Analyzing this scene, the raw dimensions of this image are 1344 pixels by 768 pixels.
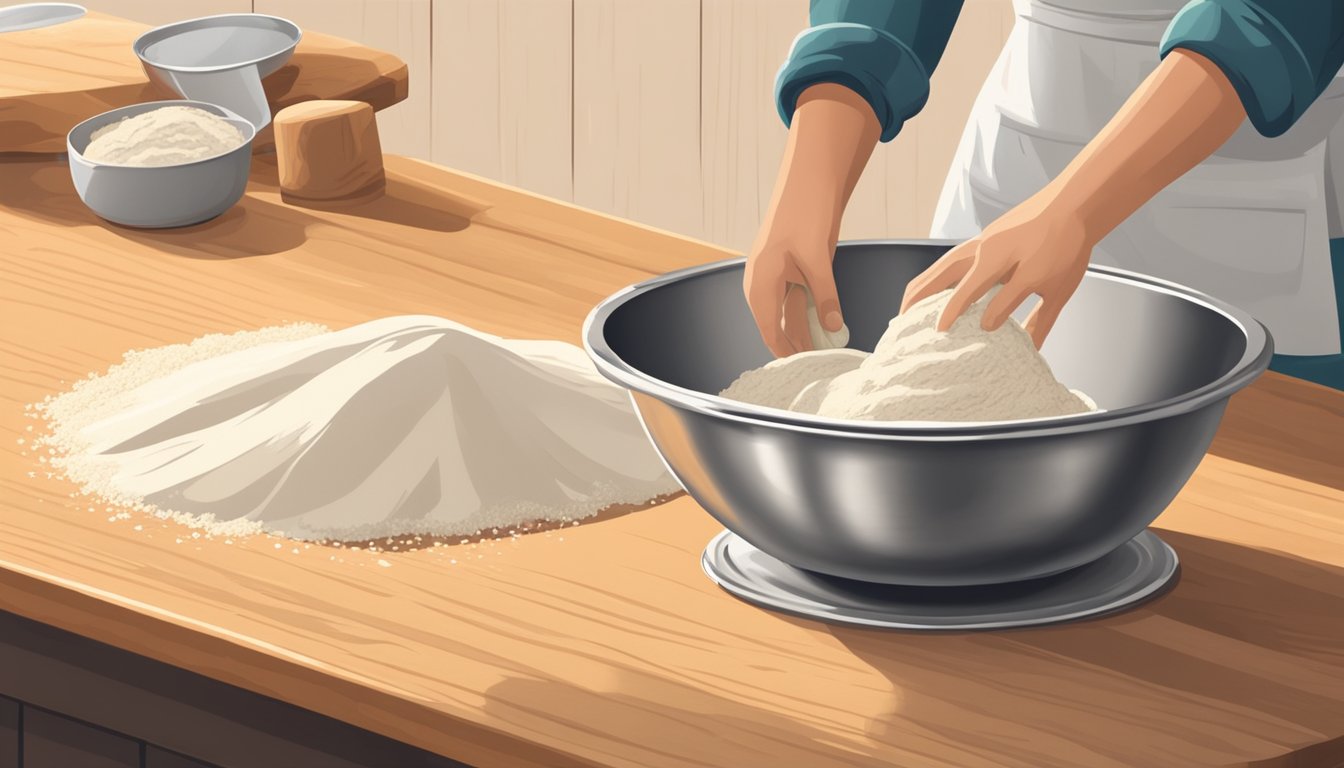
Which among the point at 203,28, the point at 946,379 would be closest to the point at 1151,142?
the point at 946,379

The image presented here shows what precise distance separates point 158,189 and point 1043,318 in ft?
2.85

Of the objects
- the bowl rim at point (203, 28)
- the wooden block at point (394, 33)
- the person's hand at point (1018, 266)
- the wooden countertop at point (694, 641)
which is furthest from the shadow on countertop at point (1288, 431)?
the wooden block at point (394, 33)

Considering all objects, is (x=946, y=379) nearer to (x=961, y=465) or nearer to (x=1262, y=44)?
(x=961, y=465)

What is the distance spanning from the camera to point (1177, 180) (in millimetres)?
1318

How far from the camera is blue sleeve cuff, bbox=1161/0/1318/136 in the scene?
0.89 metres

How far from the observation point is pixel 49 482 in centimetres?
101

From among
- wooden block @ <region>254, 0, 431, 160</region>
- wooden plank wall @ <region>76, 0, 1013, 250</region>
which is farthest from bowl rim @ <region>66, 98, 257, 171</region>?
wooden block @ <region>254, 0, 431, 160</region>

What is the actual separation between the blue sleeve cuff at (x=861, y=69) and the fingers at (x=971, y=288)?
0.74 feet

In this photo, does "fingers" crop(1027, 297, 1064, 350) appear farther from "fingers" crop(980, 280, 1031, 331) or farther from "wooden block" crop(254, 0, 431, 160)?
"wooden block" crop(254, 0, 431, 160)

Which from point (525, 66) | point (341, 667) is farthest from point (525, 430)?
point (525, 66)

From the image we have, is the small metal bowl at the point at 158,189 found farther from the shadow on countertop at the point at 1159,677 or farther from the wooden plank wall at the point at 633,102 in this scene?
the wooden plank wall at the point at 633,102

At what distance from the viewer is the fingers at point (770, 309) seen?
0.96 m

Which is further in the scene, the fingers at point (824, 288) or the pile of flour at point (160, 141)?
the pile of flour at point (160, 141)

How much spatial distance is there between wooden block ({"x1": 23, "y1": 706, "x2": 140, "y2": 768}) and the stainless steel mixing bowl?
13.1 inches
